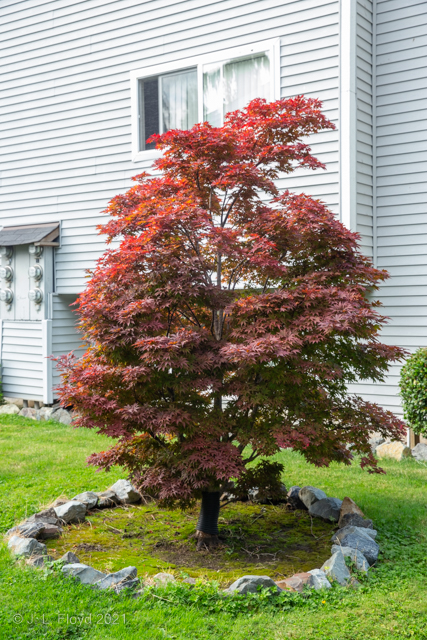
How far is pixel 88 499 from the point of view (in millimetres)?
5609

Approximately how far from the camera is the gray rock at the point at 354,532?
4.44 meters

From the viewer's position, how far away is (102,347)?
4.45 meters

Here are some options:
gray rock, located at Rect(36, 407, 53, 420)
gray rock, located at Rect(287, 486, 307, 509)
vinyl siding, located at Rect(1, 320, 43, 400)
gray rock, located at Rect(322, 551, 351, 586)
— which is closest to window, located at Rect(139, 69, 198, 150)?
vinyl siding, located at Rect(1, 320, 43, 400)

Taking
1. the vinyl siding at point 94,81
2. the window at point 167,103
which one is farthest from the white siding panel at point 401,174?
the window at point 167,103

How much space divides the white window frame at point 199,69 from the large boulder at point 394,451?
4673mm

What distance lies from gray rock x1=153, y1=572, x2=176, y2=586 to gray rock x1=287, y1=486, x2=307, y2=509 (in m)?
2.06

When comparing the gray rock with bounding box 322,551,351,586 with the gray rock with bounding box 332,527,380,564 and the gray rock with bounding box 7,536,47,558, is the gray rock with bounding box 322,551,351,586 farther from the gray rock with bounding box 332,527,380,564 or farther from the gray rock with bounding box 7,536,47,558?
the gray rock with bounding box 7,536,47,558

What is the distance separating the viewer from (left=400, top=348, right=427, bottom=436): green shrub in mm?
6707

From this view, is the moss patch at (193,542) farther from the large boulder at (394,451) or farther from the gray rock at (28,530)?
the large boulder at (394,451)

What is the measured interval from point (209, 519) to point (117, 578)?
1.19m

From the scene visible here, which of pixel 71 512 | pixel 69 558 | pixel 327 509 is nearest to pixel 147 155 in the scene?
pixel 71 512

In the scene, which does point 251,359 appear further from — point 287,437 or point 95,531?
point 95,531

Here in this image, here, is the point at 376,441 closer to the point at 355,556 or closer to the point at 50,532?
the point at 355,556

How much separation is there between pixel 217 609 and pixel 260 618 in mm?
259
